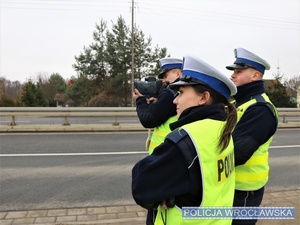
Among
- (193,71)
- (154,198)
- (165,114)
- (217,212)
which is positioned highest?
(193,71)

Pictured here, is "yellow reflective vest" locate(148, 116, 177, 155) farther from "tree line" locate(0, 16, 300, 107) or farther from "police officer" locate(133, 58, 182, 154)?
"tree line" locate(0, 16, 300, 107)

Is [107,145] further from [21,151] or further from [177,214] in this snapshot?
[177,214]

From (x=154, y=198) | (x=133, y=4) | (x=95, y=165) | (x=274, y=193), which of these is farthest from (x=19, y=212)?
(x=133, y=4)

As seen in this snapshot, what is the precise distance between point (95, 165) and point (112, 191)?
5.65 ft

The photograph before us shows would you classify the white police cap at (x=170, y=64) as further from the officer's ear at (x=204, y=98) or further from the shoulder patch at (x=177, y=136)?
the shoulder patch at (x=177, y=136)

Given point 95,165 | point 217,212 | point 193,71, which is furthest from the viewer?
point 95,165

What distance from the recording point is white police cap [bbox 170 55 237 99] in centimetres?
156

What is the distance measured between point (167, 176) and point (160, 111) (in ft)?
3.99

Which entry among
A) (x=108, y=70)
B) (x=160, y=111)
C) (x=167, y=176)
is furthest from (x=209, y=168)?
(x=108, y=70)

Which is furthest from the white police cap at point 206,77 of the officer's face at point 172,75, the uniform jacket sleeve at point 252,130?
the officer's face at point 172,75

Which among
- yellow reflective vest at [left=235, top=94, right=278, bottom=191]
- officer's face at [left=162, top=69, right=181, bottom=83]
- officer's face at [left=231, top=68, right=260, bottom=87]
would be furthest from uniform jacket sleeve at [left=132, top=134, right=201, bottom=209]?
officer's face at [left=162, top=69, right=181, bottom=83]

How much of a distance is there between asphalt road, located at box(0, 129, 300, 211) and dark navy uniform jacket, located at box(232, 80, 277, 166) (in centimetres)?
300

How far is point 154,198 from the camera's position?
1.39m

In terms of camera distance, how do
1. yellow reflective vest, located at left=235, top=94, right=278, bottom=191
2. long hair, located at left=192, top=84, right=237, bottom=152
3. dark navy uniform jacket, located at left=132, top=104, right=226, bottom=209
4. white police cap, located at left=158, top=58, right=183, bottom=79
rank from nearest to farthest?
dark navy uniform jacket, located at left=132, top=104, right=226, bottom=209 → long hair, located at left=192, top=84, right=237, bottom=152 → yellow reflective vest, located at left=235, top=94, right=278, bottom=191 → white police cap, located at left=158, top=58, right=183, bottom=79
